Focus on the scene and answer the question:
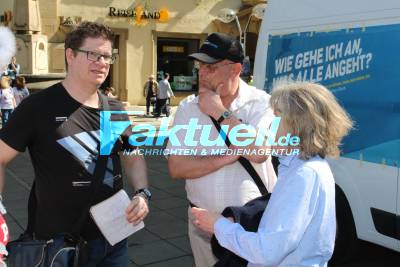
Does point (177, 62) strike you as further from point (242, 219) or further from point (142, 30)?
point (242, 219)

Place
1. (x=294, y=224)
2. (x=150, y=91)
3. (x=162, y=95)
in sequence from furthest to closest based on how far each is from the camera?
(x=150, y=91)
(x=162, y=95)
(x=294, y=224)

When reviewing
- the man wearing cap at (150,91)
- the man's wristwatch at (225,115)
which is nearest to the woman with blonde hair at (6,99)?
the man wearing cap at (150,91)

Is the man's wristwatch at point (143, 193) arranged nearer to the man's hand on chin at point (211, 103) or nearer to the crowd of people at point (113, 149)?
the crowd of people at point (113, 149)

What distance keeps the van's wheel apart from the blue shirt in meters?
2.48

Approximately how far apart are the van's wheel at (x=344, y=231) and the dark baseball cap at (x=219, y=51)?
7.18 feet

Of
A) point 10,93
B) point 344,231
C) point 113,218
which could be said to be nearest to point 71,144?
point 113,218

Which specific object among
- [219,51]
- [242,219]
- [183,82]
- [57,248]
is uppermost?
[219,51]

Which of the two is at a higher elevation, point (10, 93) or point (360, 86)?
point (360, 86)

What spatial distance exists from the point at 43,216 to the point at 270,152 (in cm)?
122

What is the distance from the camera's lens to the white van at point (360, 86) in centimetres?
377

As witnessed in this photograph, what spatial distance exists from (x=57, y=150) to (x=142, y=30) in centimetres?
2201

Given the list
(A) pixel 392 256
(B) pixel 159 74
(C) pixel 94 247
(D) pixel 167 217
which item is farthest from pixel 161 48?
(C) pixel 94 247

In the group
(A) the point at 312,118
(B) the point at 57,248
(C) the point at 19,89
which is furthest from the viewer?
(C) the point at 19,89

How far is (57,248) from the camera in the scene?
2.43 meters
